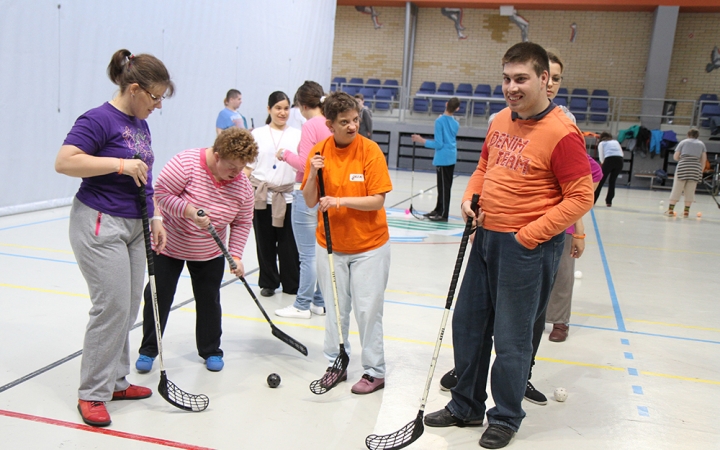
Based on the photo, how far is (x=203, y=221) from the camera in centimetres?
336

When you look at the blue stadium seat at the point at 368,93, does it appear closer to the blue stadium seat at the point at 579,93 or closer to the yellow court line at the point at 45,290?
the blue stadium seat at the point at 579,93

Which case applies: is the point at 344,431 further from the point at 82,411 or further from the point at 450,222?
the point at 450,222

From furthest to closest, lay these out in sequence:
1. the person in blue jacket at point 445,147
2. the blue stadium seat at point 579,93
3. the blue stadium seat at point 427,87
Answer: the blue stadium seat at point 427,87
the blue stadium seat at point 579,93
the person in blue jacket at point 445,147

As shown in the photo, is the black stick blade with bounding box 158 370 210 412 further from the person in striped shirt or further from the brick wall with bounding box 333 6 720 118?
the brick wall with bounding box 333 6 720 118

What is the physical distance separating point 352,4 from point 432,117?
4930mm

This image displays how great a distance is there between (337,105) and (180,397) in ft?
5.63

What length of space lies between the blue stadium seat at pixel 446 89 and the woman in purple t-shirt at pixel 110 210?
58.9 ft

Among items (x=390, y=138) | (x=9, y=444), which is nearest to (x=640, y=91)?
(x=390, y=138)

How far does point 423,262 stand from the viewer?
6980mm

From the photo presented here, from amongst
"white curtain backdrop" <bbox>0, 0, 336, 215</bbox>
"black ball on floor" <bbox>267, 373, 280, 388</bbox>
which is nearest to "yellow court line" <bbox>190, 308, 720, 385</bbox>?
"black ball on floor" <bbox>267, 373, 280, 388</bbox>

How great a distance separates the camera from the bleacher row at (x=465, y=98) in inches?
755

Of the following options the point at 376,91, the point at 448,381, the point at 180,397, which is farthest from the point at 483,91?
the point at 180,397

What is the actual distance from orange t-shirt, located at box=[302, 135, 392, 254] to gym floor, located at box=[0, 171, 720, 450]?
2.85 ft

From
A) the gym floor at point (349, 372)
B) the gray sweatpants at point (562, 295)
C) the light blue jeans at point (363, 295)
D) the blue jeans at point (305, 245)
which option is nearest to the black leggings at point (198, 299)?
the gym floor at point (349, 372)
